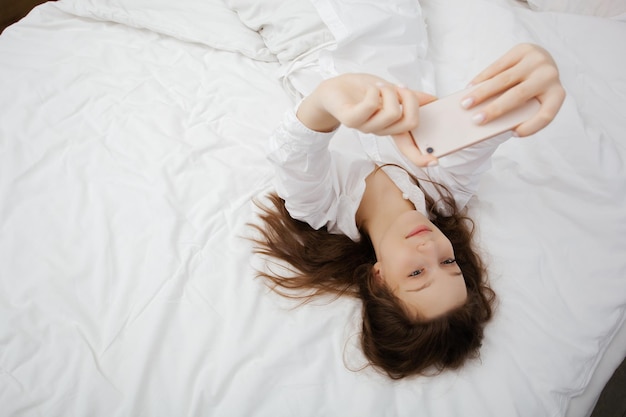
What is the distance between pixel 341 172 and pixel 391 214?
0.16m

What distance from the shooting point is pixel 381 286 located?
0.83 meters

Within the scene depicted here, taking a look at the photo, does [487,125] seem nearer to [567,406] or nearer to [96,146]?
[567,406]

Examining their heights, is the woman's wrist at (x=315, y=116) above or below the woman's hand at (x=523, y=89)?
below

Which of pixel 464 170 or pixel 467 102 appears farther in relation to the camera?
pixel 464 170

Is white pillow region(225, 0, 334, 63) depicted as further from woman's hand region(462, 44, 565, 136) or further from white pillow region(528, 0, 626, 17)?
white pillow region(528, 0, 626, 17)

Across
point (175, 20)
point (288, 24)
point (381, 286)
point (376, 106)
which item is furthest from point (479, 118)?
point (175, 20)

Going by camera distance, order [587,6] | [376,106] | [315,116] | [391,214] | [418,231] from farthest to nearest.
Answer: [587,6] < [391,214] < [418,231] < [315,116] < [376,106]

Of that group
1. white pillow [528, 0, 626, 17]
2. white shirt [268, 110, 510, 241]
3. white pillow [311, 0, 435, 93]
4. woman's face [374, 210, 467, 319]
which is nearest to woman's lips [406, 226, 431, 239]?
woman's face [374, 210, 467, 319]

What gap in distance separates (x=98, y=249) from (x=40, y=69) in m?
0.57

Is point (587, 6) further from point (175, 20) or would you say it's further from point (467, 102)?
point (175, 20)

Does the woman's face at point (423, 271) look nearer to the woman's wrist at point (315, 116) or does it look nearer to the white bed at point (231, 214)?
the white bed at point (231, 214)

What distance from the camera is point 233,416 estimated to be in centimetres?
→ 71

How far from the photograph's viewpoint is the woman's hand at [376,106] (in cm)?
55

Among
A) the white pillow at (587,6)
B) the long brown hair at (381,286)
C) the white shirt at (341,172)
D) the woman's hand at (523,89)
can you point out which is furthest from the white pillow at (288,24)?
the white pillow at (587,6)
